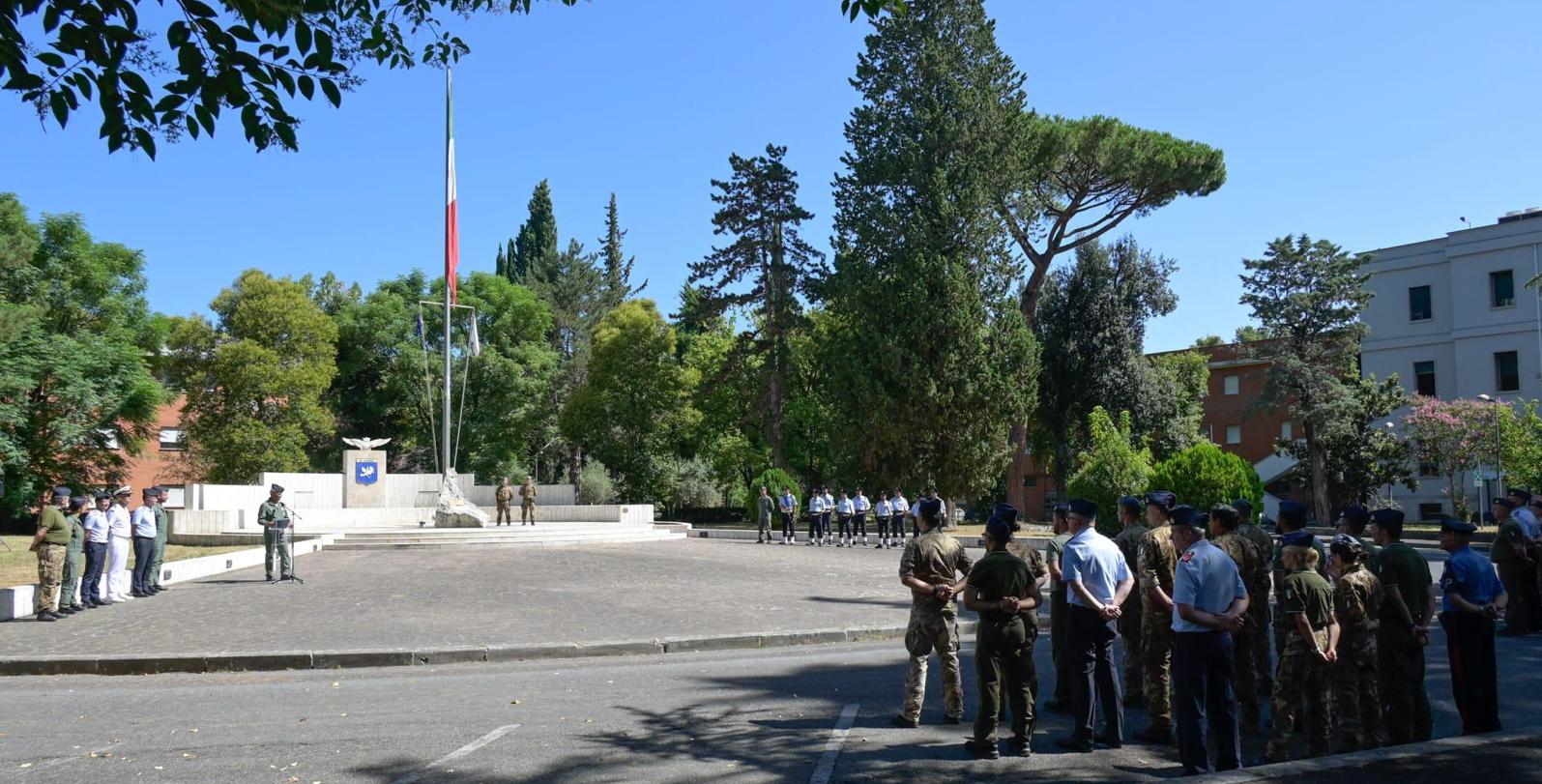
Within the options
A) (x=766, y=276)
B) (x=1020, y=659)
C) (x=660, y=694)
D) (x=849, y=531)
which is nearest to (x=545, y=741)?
(x=660, y=694)

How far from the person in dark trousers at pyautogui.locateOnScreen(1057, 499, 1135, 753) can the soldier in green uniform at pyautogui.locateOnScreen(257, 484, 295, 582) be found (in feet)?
47.2

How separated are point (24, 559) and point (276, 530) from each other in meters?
9.37

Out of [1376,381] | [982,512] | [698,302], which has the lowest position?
[982,512]

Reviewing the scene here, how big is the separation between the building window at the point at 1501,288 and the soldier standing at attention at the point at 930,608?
47.2 m

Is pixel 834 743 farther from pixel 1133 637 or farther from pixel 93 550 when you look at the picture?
pixel 93 550

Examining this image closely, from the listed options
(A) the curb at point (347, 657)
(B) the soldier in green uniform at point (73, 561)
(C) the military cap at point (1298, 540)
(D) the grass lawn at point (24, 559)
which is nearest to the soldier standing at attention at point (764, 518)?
(D) the grass lawn at point (24, 559)

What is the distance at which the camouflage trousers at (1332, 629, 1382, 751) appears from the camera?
634 centimetres

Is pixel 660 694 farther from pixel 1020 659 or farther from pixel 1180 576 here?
pixel 1180 576

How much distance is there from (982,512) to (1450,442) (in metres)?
22.2

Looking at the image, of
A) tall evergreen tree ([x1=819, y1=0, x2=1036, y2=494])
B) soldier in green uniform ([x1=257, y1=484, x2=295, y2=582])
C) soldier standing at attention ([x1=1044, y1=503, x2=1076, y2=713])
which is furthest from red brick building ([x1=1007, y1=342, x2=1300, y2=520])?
soldier standing at attention ([x1=1044, y1=503, x2=1076, y2=713])

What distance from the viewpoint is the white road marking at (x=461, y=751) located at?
20.1 ft

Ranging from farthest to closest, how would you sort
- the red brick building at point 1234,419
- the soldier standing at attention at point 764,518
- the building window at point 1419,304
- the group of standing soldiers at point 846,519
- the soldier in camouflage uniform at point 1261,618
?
the red brick building at point 1234,419, the building window at point 1419,304, the soldier standing at attention at point 764,518, the group of standing soldiers at point 846,519, the soldier in camouflage uniform at point 1261,618

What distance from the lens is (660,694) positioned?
884 cm

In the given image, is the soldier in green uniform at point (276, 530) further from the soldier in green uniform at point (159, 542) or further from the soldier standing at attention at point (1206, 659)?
the soldier standing at attention at point (1206, 659)
